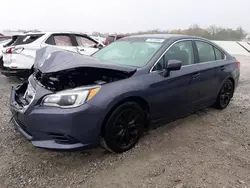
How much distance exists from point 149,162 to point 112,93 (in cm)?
95

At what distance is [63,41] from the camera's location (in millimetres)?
7578

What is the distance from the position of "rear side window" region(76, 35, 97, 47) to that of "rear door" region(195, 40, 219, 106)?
455 centimetres

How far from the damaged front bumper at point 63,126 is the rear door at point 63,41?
191 inches

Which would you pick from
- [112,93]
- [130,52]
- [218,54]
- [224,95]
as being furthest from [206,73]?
[112,93]

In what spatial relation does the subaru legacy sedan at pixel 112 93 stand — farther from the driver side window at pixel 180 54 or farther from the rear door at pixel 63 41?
the rear door at pixel 63 41

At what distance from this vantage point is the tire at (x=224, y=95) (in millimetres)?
4758

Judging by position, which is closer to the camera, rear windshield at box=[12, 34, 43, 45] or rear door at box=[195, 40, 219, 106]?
rear door at box=[195, 40, 219, 106]

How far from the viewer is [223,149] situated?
3.35 m

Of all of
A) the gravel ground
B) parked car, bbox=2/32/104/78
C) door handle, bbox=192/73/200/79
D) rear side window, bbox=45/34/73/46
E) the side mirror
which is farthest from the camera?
rear side window, bbox=45/34/73/46

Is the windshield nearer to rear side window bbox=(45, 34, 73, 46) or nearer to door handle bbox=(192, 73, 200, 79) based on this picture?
door handle bbox=(192, 73, 200, 79)

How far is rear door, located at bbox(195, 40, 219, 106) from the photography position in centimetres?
411

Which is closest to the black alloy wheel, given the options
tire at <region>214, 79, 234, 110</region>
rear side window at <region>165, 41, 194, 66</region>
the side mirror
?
tire at <region>214, 79, 234, 110</region>

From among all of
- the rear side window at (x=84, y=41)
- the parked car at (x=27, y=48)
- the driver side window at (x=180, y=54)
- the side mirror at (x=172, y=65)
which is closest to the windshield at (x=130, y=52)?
the driver side window at (x=180, y=54)

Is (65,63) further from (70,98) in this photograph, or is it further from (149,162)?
(149,162)
